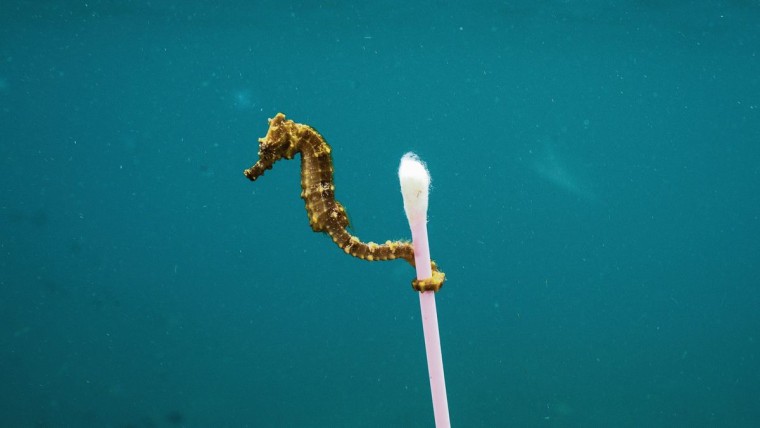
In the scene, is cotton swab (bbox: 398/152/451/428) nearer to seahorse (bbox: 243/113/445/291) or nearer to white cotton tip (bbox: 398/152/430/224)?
white cotton tip (bbox: 398/152/430/224)

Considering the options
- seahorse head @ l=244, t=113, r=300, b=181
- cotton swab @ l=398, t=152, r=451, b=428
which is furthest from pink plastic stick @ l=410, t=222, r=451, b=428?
seahorse head @ l=244, t=113, r=300, b=181

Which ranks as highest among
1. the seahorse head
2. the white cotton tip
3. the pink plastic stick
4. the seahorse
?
the seahorse head

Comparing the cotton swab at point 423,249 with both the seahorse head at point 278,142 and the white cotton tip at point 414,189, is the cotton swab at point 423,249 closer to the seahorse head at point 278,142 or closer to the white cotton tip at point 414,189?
the white cotton tip at point 414,189

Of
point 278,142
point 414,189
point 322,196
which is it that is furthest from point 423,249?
point 278,142

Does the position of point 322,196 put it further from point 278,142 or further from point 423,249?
point 423,249

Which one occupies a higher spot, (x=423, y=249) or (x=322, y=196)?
(x=322, y=196)
